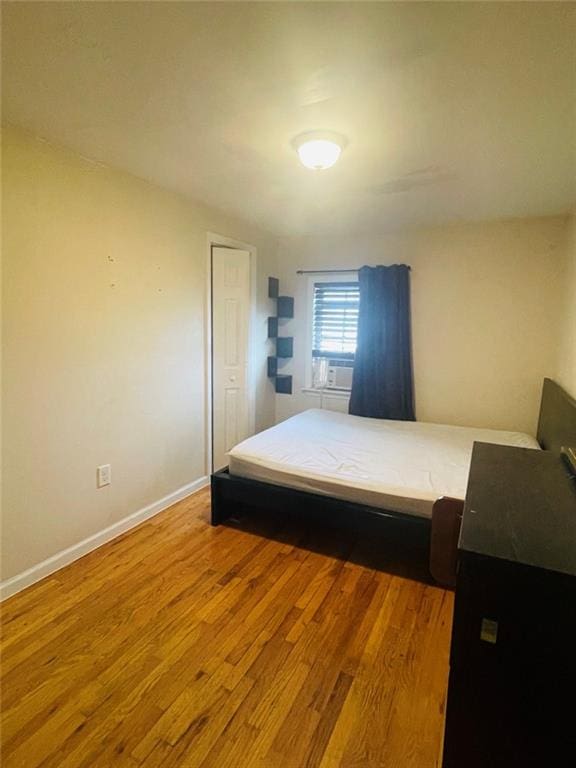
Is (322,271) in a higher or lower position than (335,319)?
higher

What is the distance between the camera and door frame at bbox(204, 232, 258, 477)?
3248 millimetres

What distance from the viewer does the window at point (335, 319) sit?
4094 mm

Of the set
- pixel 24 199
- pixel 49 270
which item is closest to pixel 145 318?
pixel 49 270

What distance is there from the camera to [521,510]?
119 centimetres

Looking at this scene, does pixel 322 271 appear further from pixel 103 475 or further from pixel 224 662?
pixel 224 662

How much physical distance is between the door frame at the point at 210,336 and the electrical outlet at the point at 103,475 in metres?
0.98

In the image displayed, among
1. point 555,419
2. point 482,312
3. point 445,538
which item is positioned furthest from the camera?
point 482,312

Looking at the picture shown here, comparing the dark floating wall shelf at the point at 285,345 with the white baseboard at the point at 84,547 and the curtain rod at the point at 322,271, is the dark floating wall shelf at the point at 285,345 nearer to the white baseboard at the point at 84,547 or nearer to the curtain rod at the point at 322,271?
the curtain rod at the point at 322,271

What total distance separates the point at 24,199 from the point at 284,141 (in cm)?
132

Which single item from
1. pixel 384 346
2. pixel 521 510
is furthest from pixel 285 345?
pixel 521 510

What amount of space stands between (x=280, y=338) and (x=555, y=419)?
2.67 meters

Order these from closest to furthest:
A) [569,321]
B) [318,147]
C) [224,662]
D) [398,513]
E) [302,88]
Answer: [302,88], [224,662], [318,147], [398,513], [569,321]

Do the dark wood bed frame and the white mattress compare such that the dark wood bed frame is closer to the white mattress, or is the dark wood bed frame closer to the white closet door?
the white mattress

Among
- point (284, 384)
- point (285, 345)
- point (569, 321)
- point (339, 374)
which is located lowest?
point (284, 384)
